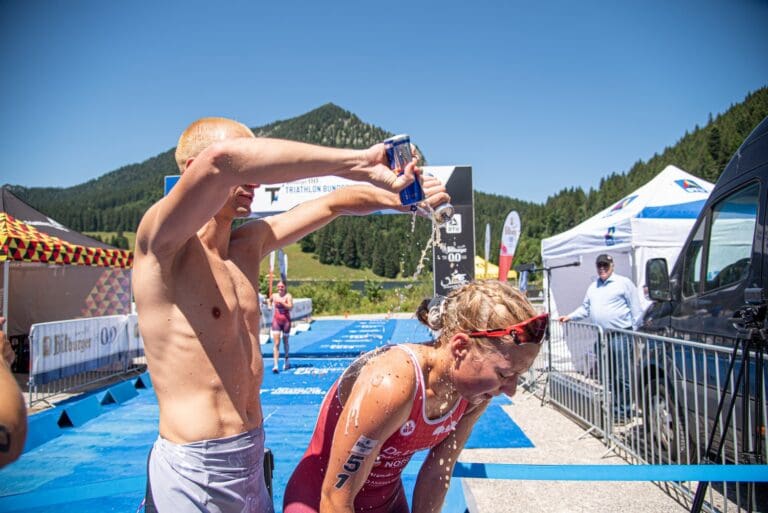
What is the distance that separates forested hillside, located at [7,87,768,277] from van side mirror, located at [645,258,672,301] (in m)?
2.54

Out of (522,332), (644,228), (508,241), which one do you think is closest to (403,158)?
(522,332)

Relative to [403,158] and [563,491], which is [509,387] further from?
[563,491]

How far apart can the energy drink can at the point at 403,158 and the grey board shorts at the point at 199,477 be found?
97cm

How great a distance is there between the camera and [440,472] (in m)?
1.93

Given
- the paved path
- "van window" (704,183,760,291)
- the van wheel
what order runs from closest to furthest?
"van window" (704,183,760,291)
the paved path
the van wheel

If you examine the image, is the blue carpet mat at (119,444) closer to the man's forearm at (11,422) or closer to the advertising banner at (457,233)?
the man's forearm at (11,422)

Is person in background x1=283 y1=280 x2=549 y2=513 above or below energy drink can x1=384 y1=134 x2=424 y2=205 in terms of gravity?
below

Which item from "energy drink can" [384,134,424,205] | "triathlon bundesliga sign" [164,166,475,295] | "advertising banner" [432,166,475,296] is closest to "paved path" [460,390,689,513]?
"energy drink can" [384,134,424,205]

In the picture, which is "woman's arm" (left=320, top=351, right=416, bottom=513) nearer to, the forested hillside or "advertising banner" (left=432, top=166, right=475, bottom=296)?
the forested hillside

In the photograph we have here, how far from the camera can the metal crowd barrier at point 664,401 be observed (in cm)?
350

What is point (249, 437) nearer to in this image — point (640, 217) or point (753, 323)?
point (753, 323)

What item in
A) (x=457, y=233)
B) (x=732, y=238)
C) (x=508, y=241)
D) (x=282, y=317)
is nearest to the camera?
(x=732, y=238)

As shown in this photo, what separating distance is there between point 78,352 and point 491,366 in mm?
9709

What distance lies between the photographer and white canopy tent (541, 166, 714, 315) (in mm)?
8609
